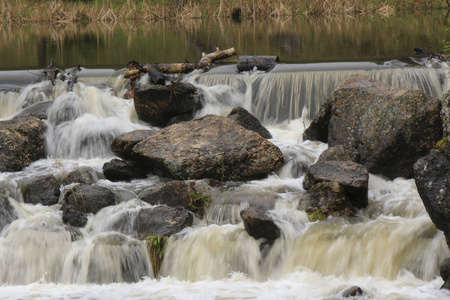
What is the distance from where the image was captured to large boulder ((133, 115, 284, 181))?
8.51 m

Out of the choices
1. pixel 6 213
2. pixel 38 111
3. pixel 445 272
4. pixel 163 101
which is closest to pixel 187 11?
pixel 38 111

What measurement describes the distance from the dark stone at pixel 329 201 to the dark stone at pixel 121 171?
2.51 metres

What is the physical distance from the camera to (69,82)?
12.4 meters

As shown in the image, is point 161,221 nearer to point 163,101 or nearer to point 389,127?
point 389,127

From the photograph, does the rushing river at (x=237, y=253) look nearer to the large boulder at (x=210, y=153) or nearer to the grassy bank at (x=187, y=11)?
the large boulder at (x=210, y=153)

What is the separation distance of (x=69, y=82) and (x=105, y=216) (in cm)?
552

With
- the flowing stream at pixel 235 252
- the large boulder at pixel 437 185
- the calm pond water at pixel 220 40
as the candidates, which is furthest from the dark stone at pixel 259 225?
the calm pond water at pixel 220 40

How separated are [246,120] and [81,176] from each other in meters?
2.73

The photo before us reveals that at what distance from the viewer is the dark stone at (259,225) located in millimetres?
6703

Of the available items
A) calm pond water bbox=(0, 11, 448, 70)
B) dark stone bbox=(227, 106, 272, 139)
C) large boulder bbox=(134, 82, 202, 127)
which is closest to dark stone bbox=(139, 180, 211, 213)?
dark stone bbox=(227, 106, 272, 139)

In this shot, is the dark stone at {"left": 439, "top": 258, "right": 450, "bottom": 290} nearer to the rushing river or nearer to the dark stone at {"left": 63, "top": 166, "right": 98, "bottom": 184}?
the rushing river

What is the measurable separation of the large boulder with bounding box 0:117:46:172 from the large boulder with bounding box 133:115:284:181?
1.84m

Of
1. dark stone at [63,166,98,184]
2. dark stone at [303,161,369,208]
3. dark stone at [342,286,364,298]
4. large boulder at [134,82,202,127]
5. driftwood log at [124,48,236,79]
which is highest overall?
driftwood log at [124,48,236,79]

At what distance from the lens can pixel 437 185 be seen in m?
5.73
